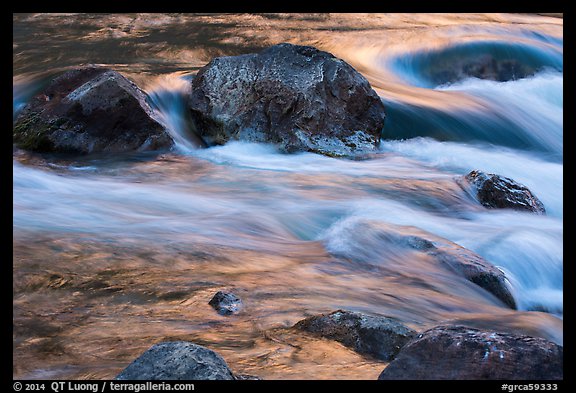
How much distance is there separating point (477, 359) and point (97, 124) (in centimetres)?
595

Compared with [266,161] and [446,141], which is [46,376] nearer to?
[266,161]

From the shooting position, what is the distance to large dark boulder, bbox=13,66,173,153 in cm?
818

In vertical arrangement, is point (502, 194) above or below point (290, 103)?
below

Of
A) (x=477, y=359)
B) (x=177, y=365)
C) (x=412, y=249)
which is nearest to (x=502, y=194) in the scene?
(x=412, y=249)

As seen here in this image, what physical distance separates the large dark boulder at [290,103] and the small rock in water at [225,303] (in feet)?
14.4

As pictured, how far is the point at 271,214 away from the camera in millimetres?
6641

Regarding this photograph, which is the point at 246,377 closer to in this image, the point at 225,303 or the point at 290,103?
the point at 225,303

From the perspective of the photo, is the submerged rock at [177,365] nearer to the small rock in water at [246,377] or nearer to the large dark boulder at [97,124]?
the small rock in water at [246,377]

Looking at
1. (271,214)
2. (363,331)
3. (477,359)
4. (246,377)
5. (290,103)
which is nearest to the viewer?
(477,359)

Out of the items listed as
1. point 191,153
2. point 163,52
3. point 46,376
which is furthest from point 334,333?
point 163,52

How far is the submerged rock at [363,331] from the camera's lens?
3.81 meters

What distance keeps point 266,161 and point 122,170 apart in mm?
1469

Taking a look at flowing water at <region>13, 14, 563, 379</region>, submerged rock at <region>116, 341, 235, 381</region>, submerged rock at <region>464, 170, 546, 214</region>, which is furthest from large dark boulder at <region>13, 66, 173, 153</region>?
submerged rock at <region>116, 341, 235, 381</region>

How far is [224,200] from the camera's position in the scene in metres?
6.96
